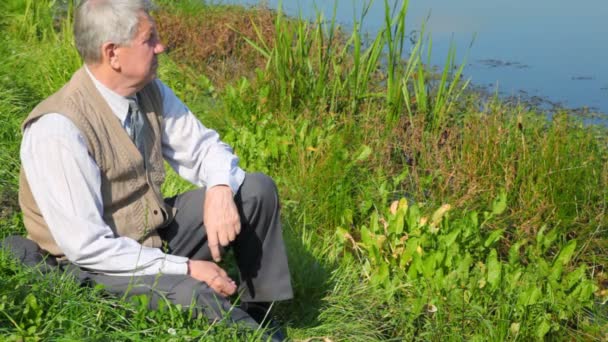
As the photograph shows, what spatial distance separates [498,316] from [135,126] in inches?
65.5

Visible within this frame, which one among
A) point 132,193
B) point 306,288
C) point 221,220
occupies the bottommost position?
point 306,288

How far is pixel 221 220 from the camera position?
125 inches

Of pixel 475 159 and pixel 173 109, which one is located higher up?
pixel 173 109

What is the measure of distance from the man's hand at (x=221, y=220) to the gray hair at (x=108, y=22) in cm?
64

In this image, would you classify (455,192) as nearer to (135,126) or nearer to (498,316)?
(498,316)

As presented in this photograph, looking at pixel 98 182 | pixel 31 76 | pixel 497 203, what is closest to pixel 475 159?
pixel 497 203

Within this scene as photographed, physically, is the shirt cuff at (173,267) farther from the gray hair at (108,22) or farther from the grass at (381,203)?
the gray hair at (108,22)

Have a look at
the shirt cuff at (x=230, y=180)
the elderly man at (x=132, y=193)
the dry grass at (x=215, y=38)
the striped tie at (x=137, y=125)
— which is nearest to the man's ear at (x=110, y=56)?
the elderly man at (x=132, y=193)

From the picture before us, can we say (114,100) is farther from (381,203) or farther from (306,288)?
(381,203)

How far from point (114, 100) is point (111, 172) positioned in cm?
26

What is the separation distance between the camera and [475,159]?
504 cm

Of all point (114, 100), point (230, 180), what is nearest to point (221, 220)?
point (230, 180)

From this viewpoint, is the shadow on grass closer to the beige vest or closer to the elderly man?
the elderly man

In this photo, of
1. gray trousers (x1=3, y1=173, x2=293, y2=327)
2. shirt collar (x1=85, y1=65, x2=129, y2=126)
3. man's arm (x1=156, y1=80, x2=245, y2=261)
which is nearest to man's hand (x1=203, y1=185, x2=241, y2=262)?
man's arm (x1=156, y1=80, x2=245, y2=261)
